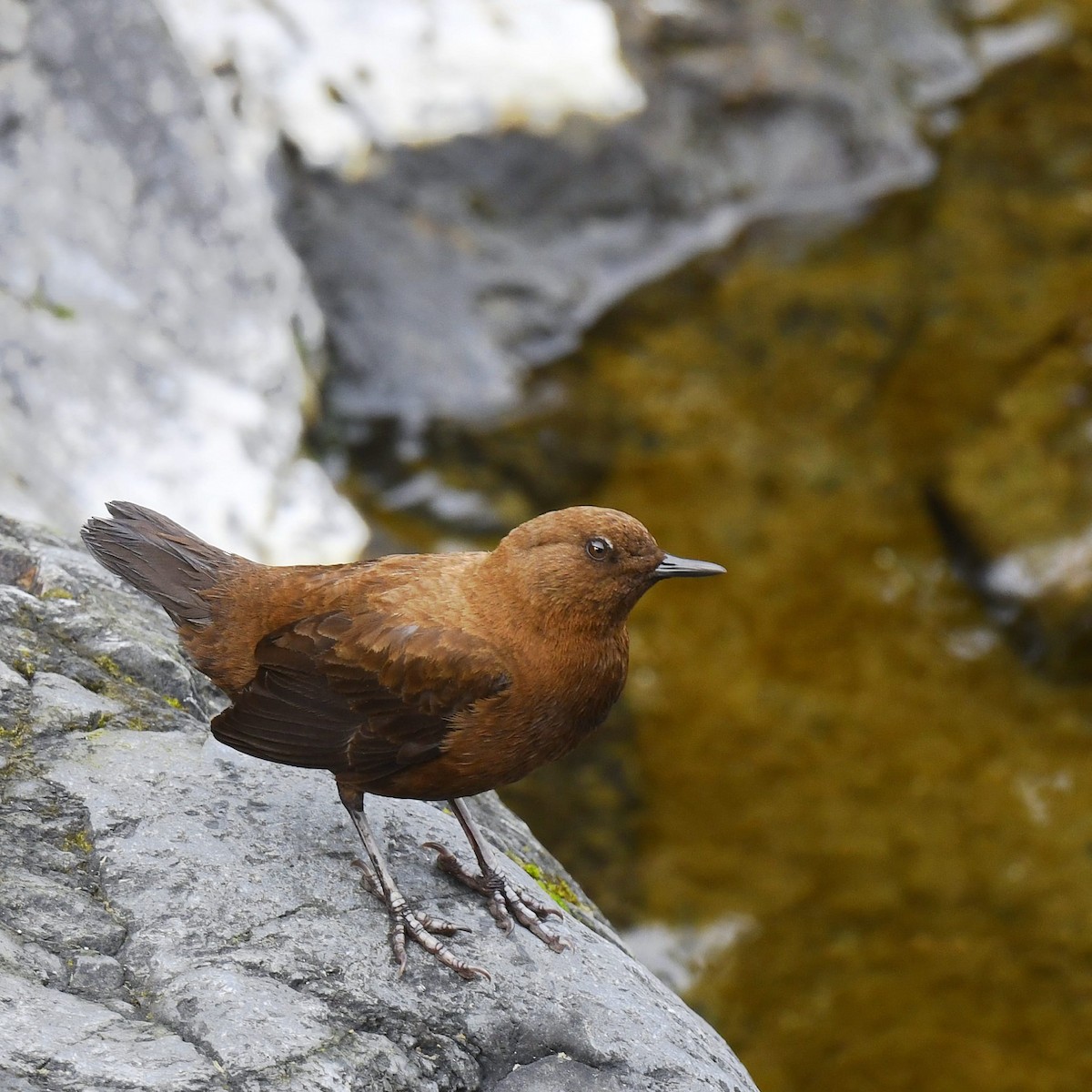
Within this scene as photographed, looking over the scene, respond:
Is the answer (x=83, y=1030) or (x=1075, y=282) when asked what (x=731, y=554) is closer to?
(x=1075, y=282)

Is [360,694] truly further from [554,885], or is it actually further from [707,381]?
[707,381]

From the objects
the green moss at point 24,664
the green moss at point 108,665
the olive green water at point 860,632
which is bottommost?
the olive green water at point 860,632

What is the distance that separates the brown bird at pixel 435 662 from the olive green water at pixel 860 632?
295cm

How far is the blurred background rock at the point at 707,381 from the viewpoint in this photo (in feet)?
20.1

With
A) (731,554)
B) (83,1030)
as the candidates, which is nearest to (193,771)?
(83,1030)

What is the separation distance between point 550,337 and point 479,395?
0.66m

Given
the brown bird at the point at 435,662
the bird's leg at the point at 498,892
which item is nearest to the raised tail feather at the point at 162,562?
the brown bird at the point at 435,662

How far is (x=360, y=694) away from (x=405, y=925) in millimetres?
612

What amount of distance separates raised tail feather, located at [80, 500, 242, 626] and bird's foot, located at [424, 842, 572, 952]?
0.96 m

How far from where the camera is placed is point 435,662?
11.1ft

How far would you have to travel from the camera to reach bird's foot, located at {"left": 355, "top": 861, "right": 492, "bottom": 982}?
3.09 metres

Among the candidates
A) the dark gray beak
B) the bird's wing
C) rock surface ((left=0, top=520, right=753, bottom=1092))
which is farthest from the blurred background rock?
the dark gray beak

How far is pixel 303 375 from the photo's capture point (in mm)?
7527

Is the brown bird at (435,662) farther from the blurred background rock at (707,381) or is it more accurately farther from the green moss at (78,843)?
the blurred background rock at (707,381)
